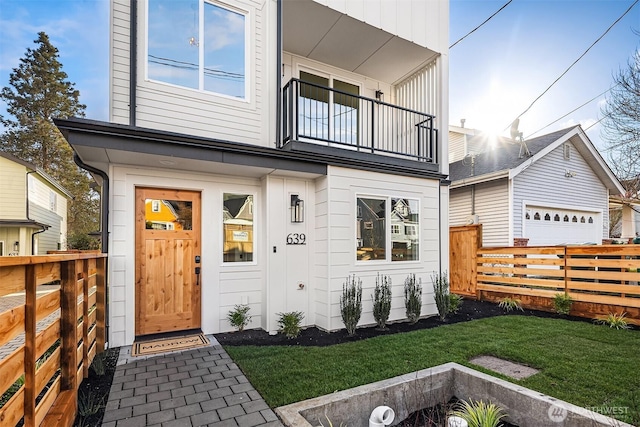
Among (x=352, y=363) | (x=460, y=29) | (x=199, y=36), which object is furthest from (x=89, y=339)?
(x=460, y=29)

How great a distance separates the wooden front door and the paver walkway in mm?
838

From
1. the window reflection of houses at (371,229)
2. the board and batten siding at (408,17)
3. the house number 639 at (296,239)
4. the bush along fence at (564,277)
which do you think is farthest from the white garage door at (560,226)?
the house number 639 at (296,239)

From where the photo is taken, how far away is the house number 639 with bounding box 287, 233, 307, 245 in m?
5.69

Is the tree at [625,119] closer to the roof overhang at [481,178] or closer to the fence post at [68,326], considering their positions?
the roof overhang at [481,178]

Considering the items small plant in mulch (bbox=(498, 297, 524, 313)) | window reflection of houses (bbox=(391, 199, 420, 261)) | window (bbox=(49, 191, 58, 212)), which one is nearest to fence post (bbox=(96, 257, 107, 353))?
window reflection of houses (bbox=(391, 199, 420, 261))

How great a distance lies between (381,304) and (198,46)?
5217 millimetres

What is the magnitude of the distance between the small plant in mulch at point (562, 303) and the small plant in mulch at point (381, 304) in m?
3.51

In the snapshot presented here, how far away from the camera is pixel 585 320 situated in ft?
20.1

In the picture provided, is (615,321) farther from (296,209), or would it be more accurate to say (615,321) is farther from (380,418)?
(296,209)

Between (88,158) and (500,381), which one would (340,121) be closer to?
(88,158)

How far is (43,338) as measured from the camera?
88.7 inches

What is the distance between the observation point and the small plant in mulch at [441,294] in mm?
6395

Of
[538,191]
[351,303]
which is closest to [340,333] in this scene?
[351,303]

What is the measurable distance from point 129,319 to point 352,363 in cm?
316
